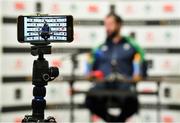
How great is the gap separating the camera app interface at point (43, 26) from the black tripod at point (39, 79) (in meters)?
0.05

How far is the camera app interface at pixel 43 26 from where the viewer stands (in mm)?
2250

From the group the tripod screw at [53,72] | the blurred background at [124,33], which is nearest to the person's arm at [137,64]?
the blurred background at [124,33]

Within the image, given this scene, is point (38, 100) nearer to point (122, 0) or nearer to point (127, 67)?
point (127, 67)

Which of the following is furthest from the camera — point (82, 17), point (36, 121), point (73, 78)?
point (82, 17)

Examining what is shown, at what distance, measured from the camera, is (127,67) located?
5734mm

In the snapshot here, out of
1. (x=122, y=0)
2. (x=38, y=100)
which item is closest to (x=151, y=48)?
(x=122, y=0)

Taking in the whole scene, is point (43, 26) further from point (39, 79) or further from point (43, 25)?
point (39, 79)

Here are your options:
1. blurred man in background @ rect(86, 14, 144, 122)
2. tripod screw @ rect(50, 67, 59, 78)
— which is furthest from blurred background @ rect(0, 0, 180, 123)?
tripod screw @ rect(50, 67, 59, 78)

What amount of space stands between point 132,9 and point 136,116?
1.64 meters

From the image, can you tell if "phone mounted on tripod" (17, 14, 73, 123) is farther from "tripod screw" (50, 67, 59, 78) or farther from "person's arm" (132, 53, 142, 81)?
"person's arm" (132, 53, 142, 81)

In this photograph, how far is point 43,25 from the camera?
88.3 inches

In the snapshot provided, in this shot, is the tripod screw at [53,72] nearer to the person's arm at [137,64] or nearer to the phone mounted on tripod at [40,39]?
the phone mounted on tripod at [40,39]

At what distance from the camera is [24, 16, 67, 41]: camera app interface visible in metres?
2.25

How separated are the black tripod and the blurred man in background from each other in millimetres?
3139
